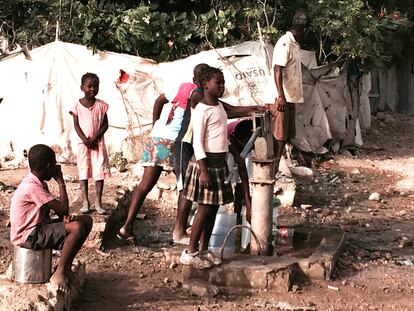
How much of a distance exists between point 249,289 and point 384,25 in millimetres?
9021

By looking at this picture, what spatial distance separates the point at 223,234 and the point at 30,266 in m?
2.00

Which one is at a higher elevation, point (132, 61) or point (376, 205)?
point (132, 61)

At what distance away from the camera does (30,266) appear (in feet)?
12.7

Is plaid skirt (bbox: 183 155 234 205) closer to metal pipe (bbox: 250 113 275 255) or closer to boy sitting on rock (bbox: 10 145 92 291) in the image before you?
metal pipe (bbox: 250 113 275 255)

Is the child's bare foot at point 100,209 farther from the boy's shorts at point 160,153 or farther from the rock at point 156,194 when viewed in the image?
the rock at point 156,194

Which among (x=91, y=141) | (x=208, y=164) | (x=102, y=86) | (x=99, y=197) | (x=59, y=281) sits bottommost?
(x=59, y=281)

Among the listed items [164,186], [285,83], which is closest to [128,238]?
[164,186]

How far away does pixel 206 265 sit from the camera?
4562mm

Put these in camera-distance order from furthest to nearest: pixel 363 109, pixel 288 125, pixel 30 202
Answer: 1. pixel 363 109
2. pixel 288 125
3. pixel 30 202

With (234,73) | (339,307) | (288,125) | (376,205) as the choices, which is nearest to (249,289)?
(339,307)

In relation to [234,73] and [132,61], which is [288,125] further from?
[132,61]

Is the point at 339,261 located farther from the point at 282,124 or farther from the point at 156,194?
the point at 156,194

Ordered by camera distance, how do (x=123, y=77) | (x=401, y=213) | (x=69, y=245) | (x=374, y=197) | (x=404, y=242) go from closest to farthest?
1. (x=69, y=245)
2. (x=404, y=242)
3. (x=401, y=213)
4. (x=374, y=197)
5. (x=123, y=77)

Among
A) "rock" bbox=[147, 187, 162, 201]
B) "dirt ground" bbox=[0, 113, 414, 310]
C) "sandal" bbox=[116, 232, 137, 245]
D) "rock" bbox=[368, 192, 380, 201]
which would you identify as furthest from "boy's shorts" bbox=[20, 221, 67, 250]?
"rock" bbox=[368, 192, 380, 201]
